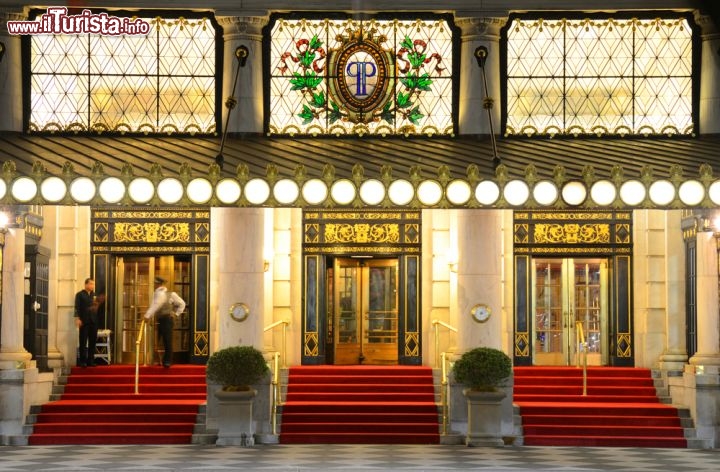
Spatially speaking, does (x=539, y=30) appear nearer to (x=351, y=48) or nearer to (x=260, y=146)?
(x=351, y=48)

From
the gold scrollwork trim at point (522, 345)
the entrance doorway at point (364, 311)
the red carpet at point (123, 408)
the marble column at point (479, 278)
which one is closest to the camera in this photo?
the red carpet at point (123, 408)

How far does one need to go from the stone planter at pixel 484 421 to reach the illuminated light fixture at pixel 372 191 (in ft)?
12.2

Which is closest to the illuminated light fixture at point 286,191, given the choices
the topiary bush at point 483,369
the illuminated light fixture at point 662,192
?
the topiary bush at point 483,369

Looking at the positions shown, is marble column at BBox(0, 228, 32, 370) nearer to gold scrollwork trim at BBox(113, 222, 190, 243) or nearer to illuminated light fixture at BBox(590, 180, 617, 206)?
gold scrollwork trim at BBox(113, 222, 190, 243)

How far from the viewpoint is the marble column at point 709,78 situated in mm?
28094

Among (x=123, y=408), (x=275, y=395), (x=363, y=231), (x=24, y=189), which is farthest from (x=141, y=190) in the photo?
(x=363, y=231)

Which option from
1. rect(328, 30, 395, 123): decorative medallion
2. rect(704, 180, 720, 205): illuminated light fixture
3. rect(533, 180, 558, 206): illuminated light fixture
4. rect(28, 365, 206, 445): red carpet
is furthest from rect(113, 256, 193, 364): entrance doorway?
rect(704, 180, 720, 205): illuminated light fixture

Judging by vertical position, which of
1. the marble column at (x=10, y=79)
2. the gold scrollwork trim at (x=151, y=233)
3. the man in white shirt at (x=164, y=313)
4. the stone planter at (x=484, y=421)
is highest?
the marble column at (x=10, y=79)

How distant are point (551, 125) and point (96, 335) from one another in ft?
31.8

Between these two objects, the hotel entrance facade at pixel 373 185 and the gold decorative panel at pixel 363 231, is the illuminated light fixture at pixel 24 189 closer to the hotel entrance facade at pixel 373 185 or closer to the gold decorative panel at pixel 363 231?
the hotel entrance facade at pixel 373 185

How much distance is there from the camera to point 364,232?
30.5 metres

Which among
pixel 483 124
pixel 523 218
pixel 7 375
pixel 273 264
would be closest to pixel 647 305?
pixel 523 218

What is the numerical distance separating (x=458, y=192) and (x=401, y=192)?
0.89 m

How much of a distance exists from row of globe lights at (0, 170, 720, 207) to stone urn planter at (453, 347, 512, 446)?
280cm
